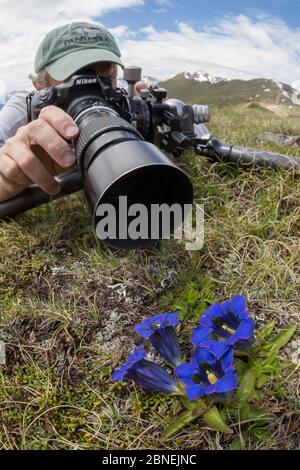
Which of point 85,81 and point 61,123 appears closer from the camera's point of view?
point 61,123

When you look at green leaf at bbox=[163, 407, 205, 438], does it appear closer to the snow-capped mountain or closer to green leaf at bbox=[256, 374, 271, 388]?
green leaf at bbox=[256, 374, 271, 388]

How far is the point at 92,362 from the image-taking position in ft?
4.43

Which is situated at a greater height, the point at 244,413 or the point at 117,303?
the point at 244,413

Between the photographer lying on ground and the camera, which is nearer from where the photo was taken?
the camera

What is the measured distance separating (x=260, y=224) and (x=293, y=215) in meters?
0.14

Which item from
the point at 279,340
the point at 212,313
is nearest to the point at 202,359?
the point at 212,313

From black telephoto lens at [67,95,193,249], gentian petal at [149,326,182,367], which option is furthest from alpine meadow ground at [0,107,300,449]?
black telephoto lens at [67,95,193,249]

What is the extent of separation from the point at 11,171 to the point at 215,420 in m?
1.15

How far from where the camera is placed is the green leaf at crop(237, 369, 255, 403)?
1.09 meters

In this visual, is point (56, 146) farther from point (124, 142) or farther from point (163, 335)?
point (163, 335)

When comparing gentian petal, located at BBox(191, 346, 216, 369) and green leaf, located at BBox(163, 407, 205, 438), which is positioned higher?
gentian petal, located at BBox(191, 346, 216, 369)

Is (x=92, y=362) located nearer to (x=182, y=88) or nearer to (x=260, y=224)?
(x=260, y=224)

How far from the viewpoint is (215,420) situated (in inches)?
40.9

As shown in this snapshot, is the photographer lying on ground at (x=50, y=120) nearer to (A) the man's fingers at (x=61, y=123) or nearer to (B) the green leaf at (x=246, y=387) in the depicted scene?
(A) the man's fingers at (x=61, y=123)
